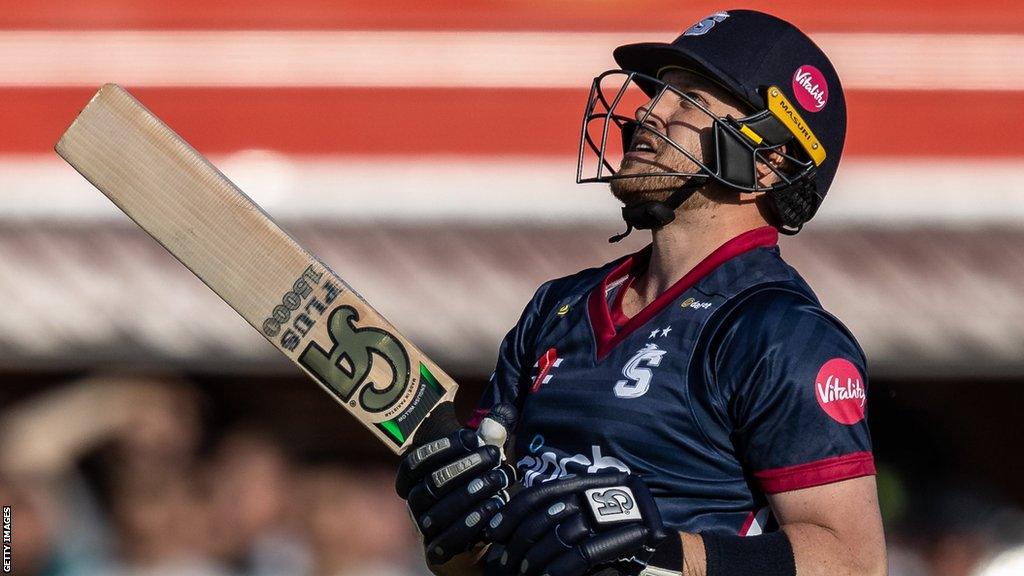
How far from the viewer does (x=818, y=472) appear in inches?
74.9

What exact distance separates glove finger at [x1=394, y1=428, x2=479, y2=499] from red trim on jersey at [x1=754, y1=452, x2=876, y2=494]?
43cm

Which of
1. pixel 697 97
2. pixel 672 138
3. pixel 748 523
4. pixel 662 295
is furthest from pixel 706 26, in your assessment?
pixel 748 523

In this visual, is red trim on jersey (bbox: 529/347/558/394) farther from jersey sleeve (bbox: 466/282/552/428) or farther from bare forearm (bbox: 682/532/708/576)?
bare forearm (bbox: 682/532/708/576)

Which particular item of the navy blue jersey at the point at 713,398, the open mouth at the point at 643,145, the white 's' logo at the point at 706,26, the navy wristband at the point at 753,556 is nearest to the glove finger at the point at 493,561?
the navy blue jersey at the point at 713,398

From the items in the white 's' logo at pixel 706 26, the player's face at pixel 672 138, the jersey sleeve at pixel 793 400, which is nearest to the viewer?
the jersey sleeve at pixel 793 400

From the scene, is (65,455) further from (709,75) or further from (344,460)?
(709,75)

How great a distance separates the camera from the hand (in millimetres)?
1952

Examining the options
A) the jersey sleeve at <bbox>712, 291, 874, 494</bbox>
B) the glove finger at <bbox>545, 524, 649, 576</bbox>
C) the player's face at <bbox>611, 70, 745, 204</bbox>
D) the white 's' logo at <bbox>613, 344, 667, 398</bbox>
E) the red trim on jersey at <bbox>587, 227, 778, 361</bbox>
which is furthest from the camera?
the player's face at <bbox>611, 70, 745, 204</bbox>

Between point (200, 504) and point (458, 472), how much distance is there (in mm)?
2511

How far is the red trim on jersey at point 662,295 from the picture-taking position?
2.15 m

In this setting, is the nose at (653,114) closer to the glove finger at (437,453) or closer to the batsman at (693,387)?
the batsman at (693,387)

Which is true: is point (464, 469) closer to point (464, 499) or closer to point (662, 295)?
point (464, 499)

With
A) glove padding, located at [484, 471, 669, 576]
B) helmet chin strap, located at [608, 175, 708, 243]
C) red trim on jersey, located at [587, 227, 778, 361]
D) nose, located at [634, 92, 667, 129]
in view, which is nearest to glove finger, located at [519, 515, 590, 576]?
glove padding, located at [484, 471, 669, 576]

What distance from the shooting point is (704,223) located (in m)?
2.29
